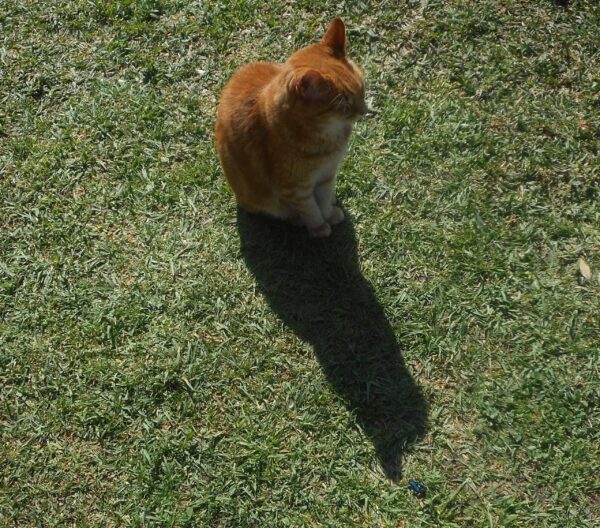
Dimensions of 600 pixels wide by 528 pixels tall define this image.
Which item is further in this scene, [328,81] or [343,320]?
[343,320]

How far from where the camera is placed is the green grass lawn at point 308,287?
11.0 feet

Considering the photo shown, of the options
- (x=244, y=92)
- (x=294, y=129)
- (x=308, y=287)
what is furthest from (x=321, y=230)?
(x=244, y=92)

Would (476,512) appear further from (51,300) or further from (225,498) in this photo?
(51,300)

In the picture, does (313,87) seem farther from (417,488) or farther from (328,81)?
(417,488)

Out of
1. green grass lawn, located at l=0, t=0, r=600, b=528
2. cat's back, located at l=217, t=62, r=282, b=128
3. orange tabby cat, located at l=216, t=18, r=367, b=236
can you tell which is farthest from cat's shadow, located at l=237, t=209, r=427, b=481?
cat's back, located at l=217, t=62, r=282, b=128

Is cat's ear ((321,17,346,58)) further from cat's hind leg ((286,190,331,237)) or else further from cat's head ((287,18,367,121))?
cat's hind leg ((286,190,331,237))

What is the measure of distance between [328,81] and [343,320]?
132 cm

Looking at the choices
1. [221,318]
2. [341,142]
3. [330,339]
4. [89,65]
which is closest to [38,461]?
[221,318]

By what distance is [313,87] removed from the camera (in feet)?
10.2

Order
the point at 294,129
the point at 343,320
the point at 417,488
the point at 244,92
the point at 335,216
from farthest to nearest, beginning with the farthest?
the point at 335,216 → the point at 343,320 → the point at 244,92 → the point at 294,129 → the point at 417,488

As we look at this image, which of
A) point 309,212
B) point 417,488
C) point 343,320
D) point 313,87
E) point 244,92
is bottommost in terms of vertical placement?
point 417,488

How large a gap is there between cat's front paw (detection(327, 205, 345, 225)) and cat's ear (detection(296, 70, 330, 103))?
955mm

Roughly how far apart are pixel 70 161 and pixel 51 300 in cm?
102

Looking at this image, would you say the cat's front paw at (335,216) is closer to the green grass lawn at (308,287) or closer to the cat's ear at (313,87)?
the green grass lawn at (308,287)
